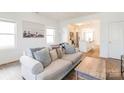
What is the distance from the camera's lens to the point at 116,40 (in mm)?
4984

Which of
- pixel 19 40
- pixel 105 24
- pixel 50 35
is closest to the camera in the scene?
pixel 19 40

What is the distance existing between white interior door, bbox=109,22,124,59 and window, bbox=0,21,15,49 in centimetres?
477

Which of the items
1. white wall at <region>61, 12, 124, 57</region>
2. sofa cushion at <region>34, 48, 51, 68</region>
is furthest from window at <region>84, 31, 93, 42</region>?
sofa cushion at <region>34, 48, 51, 68</region>

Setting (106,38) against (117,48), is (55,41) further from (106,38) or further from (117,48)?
(117,48)

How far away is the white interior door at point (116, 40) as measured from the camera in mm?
4816

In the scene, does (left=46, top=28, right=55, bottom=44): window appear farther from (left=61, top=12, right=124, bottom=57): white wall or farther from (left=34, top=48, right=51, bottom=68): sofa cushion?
(left=34, top=48, right=51, bottom=68): sofa cushion

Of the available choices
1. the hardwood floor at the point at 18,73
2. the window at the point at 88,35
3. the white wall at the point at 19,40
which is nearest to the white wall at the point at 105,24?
the hardwood floor at the point at 18,73

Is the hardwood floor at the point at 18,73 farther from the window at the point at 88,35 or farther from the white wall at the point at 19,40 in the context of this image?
the window at the point at 88,35

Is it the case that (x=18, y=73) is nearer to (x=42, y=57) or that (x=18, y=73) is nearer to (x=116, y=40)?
(x=42, y=57)

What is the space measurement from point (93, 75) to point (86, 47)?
17.4ft

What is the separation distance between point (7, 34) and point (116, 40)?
5117mm

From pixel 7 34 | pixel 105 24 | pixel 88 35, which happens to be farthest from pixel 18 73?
pixel 88 35

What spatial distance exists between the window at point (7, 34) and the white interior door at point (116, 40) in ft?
15.6
